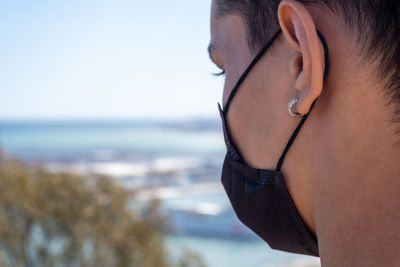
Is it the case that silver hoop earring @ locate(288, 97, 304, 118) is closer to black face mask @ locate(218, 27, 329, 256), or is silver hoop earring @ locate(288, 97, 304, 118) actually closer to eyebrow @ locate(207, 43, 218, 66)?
black face mask @ locate(218, 27, 329, 256)

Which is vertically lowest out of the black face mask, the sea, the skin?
the sea

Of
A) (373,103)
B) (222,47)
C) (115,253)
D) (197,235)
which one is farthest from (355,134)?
(197,235)

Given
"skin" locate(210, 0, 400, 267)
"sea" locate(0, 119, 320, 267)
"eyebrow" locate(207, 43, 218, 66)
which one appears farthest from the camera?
"sea" locate(0, 119, 320, 267)

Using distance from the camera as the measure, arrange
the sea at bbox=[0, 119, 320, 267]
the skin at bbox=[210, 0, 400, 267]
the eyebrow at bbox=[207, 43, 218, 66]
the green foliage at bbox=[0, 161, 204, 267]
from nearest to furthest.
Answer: the skin at bbox=[210, 0, 400, 267], the eyebrow at bbox=[207, 43, 218, 66], the green foliage at bbox=[0, 161, 204, 267], the sea at bbox=[0, 119, 320, 267]

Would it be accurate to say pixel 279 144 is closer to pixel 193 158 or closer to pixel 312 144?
pixel 312 144

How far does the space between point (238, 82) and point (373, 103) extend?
0.42ft

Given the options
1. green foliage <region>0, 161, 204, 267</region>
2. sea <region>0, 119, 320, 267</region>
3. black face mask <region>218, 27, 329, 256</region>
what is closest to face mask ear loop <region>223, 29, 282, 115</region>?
black face mask <region>218, 27, 329, 256</region>

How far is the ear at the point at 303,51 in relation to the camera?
38 cm

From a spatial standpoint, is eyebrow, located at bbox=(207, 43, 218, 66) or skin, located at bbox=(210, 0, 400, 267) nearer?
skin, located at bbox=(210, 0, 400, 267)

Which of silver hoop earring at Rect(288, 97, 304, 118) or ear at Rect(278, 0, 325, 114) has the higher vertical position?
ear at Rect(278, 0, 325, 114)

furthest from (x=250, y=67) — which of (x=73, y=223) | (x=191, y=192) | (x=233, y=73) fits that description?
(x=191, y=192)

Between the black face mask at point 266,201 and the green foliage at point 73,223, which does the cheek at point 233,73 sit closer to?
the black face mask at point 266,201

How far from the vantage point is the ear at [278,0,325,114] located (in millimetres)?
377

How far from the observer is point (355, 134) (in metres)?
0.38
